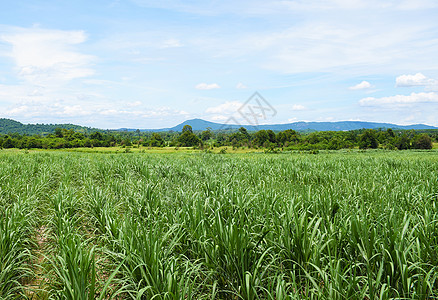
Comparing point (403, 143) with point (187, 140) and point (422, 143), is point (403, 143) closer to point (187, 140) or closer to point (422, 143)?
point (422, 143)

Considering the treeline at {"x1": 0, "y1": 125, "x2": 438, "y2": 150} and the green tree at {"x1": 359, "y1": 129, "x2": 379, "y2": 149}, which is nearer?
the treeline at {"x1": 0, "y1": 125, "x2": 438, "y2": 150}

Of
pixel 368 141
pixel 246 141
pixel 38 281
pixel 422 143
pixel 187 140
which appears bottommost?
pixel 38 281

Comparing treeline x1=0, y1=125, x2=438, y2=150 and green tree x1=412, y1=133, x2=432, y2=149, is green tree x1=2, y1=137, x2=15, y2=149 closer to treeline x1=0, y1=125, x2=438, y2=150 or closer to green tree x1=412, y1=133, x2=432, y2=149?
treeline x1=0, y1=125, x2=438, y2=150

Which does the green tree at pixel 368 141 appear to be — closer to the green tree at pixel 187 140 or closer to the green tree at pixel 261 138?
the green tree at pixel 261 138

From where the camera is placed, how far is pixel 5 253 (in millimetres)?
3080

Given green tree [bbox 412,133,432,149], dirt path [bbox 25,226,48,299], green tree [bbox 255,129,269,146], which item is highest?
green tree [bbox 255,129,269,146]

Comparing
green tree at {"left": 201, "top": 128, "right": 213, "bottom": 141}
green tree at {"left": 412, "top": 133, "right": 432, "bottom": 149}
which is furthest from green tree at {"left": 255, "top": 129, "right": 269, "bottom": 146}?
green tree at {"left": 412, "top": 133, "right": 432, "bottom": 149}

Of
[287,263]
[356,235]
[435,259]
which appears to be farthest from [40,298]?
[435,259]

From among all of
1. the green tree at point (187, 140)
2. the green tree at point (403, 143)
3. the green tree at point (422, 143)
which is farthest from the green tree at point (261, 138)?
the green tree at point (422, 143)

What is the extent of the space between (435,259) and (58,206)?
17.8ft

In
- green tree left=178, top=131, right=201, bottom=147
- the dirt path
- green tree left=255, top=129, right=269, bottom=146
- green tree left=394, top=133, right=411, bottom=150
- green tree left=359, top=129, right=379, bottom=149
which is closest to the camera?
the dirt path

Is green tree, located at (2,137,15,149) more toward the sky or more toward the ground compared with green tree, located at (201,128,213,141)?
more toward the ground

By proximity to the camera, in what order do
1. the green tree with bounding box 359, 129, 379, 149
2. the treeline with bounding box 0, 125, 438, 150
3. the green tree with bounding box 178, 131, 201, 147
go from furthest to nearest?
the green tree with bounding box 359, 129, 379, 149
the treeline with bounding box 0, 125, 438, 150
the green tree with bounding box 178, 131, 201, 147

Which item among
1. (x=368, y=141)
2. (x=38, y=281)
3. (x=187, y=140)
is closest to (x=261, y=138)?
(x=187, y=140)
